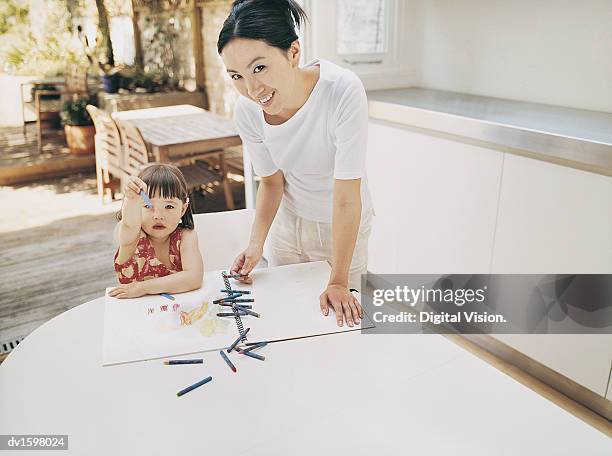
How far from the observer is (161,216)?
1.33 metres

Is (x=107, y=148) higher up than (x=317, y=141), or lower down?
lower down

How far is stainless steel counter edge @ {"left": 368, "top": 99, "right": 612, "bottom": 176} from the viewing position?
183 centimetres

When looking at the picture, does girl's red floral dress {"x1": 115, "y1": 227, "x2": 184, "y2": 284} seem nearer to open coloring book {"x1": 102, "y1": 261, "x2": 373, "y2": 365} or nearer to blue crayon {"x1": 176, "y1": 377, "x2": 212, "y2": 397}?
open coloring book {"x1": 102, "y1": 261, "x2": 373, "y2": 365}

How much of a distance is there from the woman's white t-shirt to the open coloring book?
0.27m

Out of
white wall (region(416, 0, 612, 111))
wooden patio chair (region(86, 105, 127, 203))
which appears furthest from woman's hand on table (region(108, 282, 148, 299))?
wooden patio chair (region(86, 105, 127, 203))

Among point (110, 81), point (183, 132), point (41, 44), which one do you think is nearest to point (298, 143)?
point (183, 132)

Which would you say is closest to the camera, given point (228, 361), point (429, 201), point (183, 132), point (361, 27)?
point (228, 361)

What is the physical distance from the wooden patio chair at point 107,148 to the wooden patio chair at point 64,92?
1.78 meters

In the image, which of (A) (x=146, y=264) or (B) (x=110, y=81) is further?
(B) (x=110, y=81)

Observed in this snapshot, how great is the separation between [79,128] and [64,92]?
28.2 inches

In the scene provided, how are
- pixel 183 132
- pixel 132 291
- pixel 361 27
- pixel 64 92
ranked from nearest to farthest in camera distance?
pixel 132 291 < pixel 361 27 < pixel 183 132 < pixel 64 92

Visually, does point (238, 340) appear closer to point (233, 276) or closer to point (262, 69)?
point (233, 276)

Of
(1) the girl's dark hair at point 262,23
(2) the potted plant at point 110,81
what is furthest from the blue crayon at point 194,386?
(2) the potted plant at point 110,81

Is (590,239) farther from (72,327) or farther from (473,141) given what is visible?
(72,327)
